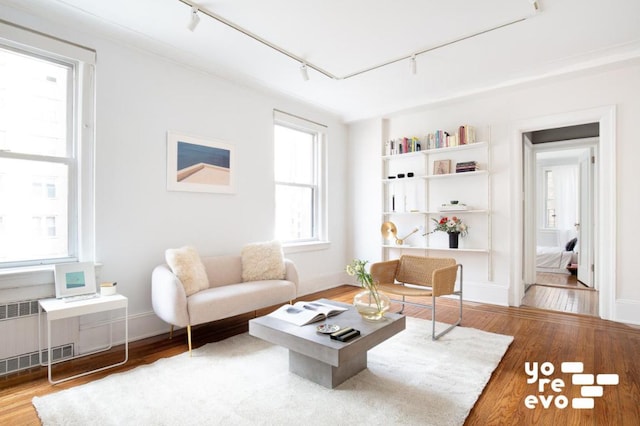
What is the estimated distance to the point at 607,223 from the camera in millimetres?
3711

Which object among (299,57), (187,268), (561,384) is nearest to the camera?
(561,384)

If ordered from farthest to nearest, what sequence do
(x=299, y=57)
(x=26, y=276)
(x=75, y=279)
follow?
(x=299, y=57) < (x=75, y=279) < (x=26, y=276)

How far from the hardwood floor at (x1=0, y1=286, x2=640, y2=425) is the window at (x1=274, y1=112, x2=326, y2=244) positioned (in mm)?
1490

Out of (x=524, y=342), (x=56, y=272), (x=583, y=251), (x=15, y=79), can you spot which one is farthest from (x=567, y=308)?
(x=15, y=79)

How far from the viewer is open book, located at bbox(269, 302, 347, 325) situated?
8.20ft

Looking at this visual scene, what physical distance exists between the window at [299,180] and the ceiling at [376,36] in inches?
33.2

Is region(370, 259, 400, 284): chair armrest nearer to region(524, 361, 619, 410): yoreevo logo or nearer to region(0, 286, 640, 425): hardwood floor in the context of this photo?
region(0, 286, 640, 425): hardwood floor

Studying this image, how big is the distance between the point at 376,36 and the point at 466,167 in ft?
7.47

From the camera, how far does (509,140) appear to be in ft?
14.4

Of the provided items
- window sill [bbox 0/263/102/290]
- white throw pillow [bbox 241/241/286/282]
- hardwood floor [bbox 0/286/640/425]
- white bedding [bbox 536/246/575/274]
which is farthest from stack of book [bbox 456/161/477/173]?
window sill [bbox 0/263/102/290]

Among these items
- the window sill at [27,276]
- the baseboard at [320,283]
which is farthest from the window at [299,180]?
the window sill at [27,276]

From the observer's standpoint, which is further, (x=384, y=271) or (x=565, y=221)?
(x=565, y=221)

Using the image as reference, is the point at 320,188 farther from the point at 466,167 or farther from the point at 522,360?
the point at 522,360

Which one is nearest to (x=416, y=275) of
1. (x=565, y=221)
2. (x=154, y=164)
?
(x=154, y=164)
